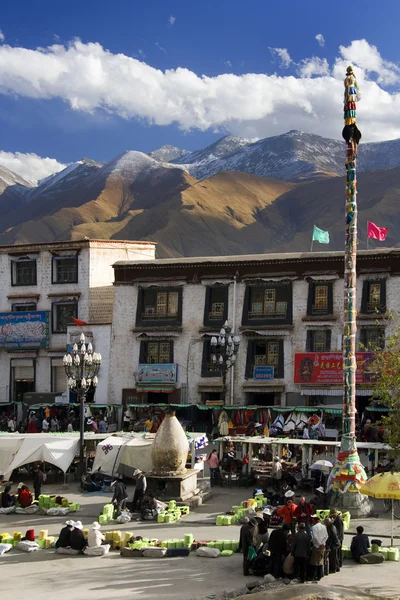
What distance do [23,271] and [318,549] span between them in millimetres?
35781

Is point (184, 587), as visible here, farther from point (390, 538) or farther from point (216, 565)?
point (390, 538)

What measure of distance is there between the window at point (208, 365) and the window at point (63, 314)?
28.4 ft

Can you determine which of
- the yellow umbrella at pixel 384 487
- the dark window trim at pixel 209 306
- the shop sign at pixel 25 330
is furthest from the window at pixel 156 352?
the yellow umbrella at pixel 384 487

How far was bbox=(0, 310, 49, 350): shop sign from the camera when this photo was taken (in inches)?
1871

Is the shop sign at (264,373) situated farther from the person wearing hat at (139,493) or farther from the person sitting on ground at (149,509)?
the person sitting on ground at (149,509)

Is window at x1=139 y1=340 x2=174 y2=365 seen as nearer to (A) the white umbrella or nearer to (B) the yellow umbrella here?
(A) the white umbrella

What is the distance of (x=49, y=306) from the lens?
159 ft

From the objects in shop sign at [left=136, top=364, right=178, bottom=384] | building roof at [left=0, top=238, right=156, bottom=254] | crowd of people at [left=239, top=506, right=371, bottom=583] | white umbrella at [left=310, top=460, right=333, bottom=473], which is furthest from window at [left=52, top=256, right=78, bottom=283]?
crowd of people at [left=239, top=506, right=371, bottom=583]

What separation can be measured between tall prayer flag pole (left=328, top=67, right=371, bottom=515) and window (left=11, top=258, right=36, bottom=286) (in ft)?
88.8

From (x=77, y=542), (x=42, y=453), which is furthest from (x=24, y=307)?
(x=77, y=542)

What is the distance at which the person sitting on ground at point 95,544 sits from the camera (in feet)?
64.3

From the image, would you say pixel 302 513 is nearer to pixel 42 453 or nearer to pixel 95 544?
pixel 95 544

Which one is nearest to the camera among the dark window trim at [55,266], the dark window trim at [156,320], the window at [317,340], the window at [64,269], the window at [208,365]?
the window at [317,340]

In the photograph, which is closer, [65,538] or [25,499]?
[65,538]
